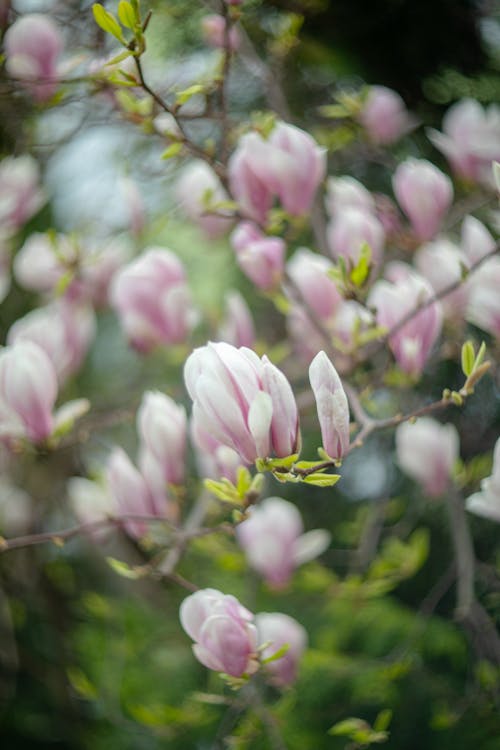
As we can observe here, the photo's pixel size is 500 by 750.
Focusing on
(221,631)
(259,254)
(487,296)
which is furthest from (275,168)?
(221,631)

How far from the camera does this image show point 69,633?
92 cm

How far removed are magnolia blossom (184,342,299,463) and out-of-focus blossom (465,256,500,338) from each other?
0.18 m

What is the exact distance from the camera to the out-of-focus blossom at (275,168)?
485 mm

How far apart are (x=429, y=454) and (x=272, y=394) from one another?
27 cm

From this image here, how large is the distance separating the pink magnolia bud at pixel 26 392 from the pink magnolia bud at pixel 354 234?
0.70 ft

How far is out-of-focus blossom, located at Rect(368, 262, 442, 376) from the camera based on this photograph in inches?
19.0

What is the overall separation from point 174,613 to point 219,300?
1.29 feet

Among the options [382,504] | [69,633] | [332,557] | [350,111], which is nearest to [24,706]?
[69,633]

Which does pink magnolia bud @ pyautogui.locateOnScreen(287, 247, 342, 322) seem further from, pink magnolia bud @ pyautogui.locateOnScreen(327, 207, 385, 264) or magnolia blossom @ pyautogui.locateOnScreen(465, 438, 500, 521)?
magnolia blossom @ pyautogui.locateOnScreen(465, 438, 500, 521)

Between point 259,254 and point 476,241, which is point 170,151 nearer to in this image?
point 259,254

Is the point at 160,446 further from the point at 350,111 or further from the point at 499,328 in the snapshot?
the point at 350,111

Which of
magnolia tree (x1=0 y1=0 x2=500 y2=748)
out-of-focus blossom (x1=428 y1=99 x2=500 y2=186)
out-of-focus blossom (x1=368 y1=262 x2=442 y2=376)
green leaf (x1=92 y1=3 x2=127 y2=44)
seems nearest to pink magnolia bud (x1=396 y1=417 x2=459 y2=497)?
magnolia tree (x1=0 y1=0 x2=500 y2=748)

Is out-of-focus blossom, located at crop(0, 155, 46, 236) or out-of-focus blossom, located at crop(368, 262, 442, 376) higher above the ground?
out-of-focus blossom, located at crop(368, 262, 442, 376)

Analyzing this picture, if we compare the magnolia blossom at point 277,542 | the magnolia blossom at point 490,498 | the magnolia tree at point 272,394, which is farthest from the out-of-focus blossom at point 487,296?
the magnolia blossom at point 277,542
